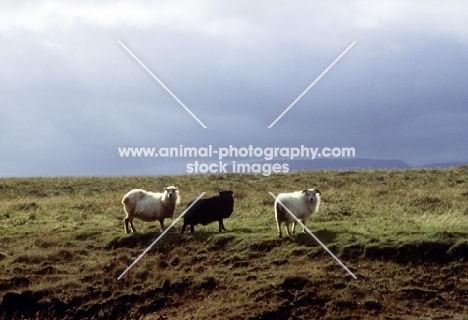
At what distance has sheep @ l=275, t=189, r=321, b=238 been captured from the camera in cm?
2069

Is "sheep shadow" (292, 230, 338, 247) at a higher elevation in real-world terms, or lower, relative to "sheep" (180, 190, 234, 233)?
lower

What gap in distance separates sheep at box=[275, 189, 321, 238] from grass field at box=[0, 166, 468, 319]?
75 cm

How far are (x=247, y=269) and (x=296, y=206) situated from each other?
3.52 m

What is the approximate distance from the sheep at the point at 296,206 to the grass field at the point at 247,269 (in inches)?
29.5

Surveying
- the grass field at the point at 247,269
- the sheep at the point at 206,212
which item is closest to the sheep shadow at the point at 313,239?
the grass field at the point at 247,269

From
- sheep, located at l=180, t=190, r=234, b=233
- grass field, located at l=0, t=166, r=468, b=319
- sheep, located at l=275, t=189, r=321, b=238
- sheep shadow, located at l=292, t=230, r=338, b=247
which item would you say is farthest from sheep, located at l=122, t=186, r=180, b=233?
sheep shadow, located at l=292, t=230, r=338, b=247

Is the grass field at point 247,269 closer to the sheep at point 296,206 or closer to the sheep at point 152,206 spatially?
the sheep at point 152,206

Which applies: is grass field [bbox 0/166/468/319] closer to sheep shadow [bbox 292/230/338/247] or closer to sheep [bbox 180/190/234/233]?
sheep shadow [bbox 292/230/338/247]

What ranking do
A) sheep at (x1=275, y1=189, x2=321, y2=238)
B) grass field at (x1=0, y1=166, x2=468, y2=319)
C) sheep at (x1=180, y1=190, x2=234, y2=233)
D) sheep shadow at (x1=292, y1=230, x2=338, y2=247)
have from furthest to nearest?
1. sheep at (x1=180, y1=190, x2=234, y2=233)
2. sheep at (x1=275, y1=189, x2=321, y2=238)
3. sheep shadow at (x1=292, y1=230, x2=338, y2=247)
4. grass field at (x1=0, y1=166, x2=468, y2=319)

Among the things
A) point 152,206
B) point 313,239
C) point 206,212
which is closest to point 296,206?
point 313,239

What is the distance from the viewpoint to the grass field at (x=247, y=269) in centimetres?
1633

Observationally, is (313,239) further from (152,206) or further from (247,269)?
(152,206)

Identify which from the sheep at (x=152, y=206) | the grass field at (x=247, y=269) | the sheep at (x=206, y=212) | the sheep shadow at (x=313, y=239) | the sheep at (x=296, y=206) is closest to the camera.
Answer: the grass field at (x=247, y=269)

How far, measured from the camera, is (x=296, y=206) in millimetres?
21031
